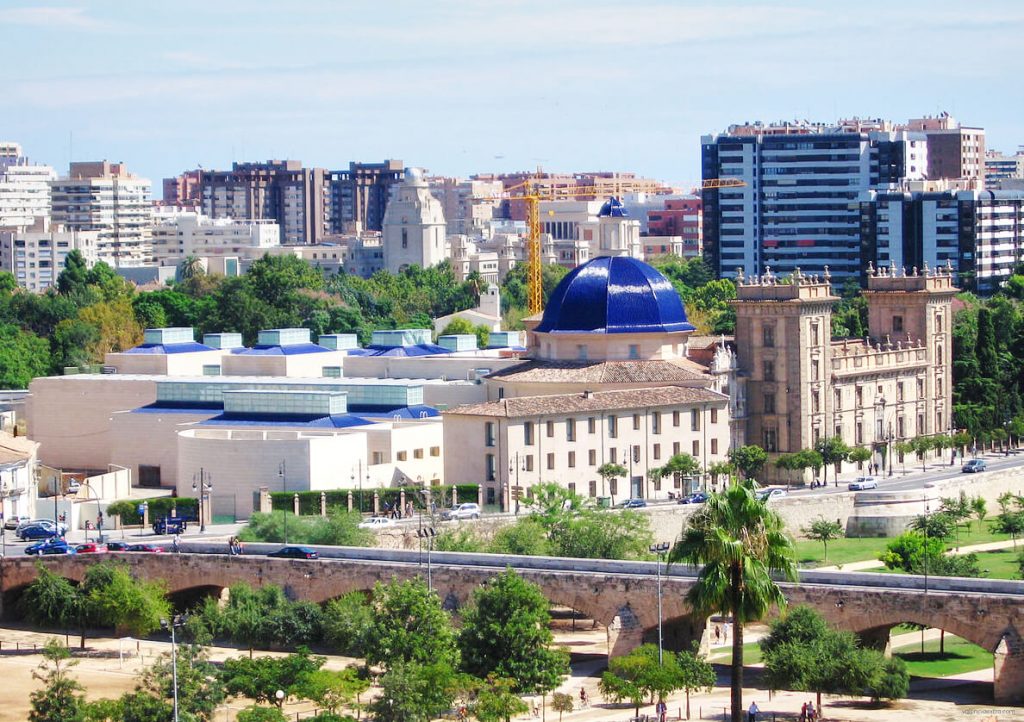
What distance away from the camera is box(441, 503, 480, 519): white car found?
106 m

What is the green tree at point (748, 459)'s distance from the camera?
123 m

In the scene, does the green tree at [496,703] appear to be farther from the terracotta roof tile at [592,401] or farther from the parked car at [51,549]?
the terracotta roof tile at [592,401]

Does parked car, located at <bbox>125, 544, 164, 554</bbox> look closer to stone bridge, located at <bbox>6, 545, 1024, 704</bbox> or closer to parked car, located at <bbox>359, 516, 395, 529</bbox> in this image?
stone bridge, located at <bbox>6, 545, 1024, 704</bbox>

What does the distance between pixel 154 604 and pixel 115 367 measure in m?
49.7

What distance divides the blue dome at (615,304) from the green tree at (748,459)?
7319 mm

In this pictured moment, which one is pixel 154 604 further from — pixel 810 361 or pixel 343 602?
pixel 810 361

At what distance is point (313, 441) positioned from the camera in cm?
11125

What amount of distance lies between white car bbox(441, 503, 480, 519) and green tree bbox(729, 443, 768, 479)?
16879 mm

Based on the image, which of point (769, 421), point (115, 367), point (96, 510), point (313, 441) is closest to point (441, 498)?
point (313, 441)

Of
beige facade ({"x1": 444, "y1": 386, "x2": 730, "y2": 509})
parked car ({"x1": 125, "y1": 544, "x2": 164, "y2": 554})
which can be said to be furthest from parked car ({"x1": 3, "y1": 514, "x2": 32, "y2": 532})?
beige facade ({"x1": 444, "y1": 386, "x2": 730, "y2": 509})

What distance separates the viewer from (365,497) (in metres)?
111

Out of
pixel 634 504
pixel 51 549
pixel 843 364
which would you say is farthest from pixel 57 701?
pixel 843 364

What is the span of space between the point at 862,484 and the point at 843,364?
38.3 ft

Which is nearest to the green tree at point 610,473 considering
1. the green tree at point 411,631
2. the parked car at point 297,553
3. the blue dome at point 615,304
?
the blue dome at point 615,304
